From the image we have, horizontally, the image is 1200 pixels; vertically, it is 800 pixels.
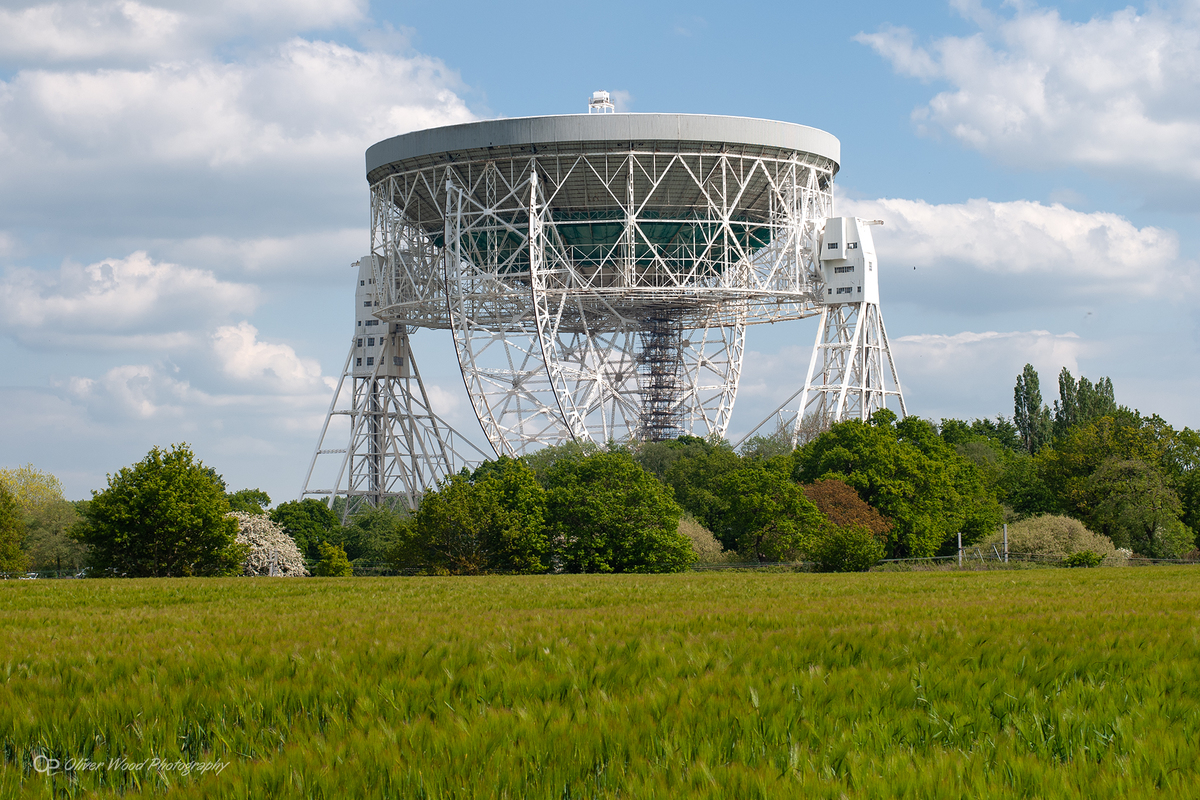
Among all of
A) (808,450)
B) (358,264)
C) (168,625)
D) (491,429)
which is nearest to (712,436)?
(808,450)

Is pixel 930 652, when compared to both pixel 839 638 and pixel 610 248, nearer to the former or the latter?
pixel 839 638

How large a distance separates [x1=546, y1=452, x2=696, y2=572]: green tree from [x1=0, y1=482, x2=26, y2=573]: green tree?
33.7m

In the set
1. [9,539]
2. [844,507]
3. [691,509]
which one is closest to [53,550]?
[9,539]

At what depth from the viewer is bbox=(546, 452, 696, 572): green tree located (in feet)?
195

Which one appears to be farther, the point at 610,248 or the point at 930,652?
the point at 610,248

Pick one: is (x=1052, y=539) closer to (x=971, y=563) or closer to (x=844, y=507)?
(x=971, y=563)

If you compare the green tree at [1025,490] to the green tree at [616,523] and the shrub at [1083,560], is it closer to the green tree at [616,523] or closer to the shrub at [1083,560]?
the shrub at [1083,560]

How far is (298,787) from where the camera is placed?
19.7 feet

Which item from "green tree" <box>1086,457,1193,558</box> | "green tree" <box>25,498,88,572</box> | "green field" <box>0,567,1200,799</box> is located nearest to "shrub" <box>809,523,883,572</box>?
"green tree" <box>1086,457,1193,558</box>

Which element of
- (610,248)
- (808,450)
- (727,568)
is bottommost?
(727,568)

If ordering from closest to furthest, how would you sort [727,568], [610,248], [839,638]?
[839,638] < [727,568] < [610,248]

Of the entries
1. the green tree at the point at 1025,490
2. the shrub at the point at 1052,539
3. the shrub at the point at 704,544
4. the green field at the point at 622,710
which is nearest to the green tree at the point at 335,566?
the shrub at the point at 704,544

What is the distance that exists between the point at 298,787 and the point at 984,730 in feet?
14.1

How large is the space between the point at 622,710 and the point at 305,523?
84985 mm
